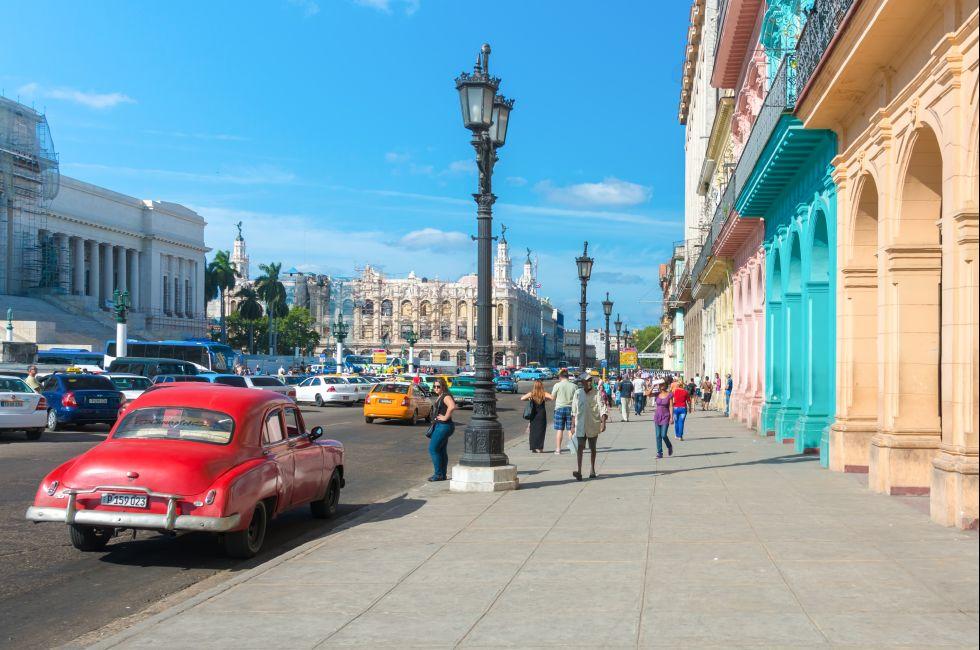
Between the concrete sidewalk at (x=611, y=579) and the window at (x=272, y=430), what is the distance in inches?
46.8

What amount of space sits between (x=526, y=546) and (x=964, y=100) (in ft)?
20.1

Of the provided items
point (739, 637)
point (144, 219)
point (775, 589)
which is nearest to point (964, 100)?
point (775, 589)

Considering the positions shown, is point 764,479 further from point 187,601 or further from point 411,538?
point 187,601

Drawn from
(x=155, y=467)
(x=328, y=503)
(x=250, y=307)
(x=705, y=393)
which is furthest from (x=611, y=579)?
(x=250, y=307)

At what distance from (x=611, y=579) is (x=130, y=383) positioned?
26935mm

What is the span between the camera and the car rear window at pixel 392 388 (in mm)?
33125

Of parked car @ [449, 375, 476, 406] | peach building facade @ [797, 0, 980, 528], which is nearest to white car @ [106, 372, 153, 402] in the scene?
A: parked car @ [449, 375, 476, 406]

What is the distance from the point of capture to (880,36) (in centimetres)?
1212

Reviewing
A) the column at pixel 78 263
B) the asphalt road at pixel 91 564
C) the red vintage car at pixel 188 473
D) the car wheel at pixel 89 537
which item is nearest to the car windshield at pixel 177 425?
the red vintage car at pixel 188 473

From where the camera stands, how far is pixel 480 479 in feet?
46.9

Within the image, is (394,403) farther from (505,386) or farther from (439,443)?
(505,386)

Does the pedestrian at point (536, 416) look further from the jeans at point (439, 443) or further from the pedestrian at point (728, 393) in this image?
the pedestrian at point (728, 393)

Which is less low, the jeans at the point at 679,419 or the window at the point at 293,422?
the window at the point at 293,422

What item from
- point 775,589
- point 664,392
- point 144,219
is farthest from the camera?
point 144,219
